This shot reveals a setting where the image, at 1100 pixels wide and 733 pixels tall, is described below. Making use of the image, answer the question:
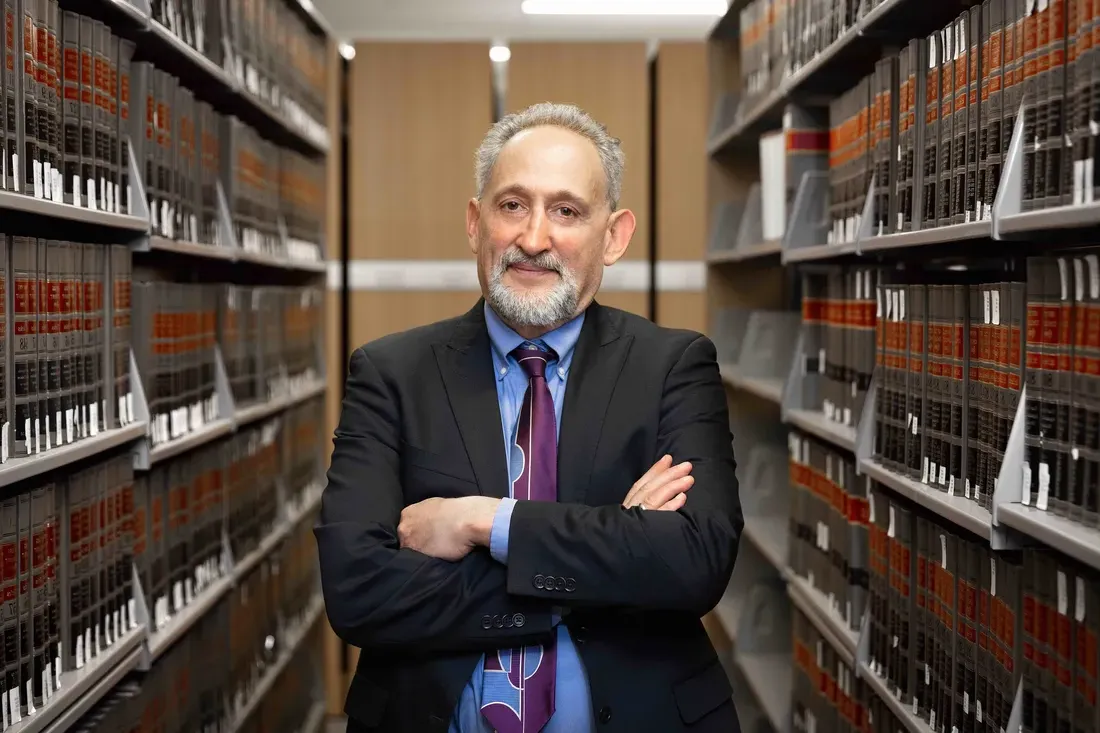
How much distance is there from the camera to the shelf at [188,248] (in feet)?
8.72

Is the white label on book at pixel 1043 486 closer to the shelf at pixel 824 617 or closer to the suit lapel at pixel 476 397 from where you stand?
the suit lapel at pixel 476 397

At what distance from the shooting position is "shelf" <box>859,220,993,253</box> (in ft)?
6.01

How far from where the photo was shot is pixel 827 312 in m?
3.12

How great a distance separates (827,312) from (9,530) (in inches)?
79.5

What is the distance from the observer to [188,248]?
2908 millimetres

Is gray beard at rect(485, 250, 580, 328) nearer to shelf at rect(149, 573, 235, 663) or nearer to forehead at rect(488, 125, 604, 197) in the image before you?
forehead at rect(488, 125, 604, 197)

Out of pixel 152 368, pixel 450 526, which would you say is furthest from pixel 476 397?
pixel 152 368

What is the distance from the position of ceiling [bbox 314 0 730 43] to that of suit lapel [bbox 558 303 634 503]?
4.93 metres

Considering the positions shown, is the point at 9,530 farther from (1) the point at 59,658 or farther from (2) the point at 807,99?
(2) the point at 807,99

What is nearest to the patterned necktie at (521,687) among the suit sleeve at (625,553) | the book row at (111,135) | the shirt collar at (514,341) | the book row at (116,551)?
the suit sleeve at (625,553)

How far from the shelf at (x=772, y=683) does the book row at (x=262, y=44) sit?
2.42 metres

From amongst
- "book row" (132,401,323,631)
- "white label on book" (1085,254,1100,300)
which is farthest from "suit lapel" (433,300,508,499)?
"book row" (132,401,323,631)

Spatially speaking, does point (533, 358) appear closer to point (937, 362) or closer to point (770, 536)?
point (937, 362)

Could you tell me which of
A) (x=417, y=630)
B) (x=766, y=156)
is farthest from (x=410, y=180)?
(x=417, y=630)
